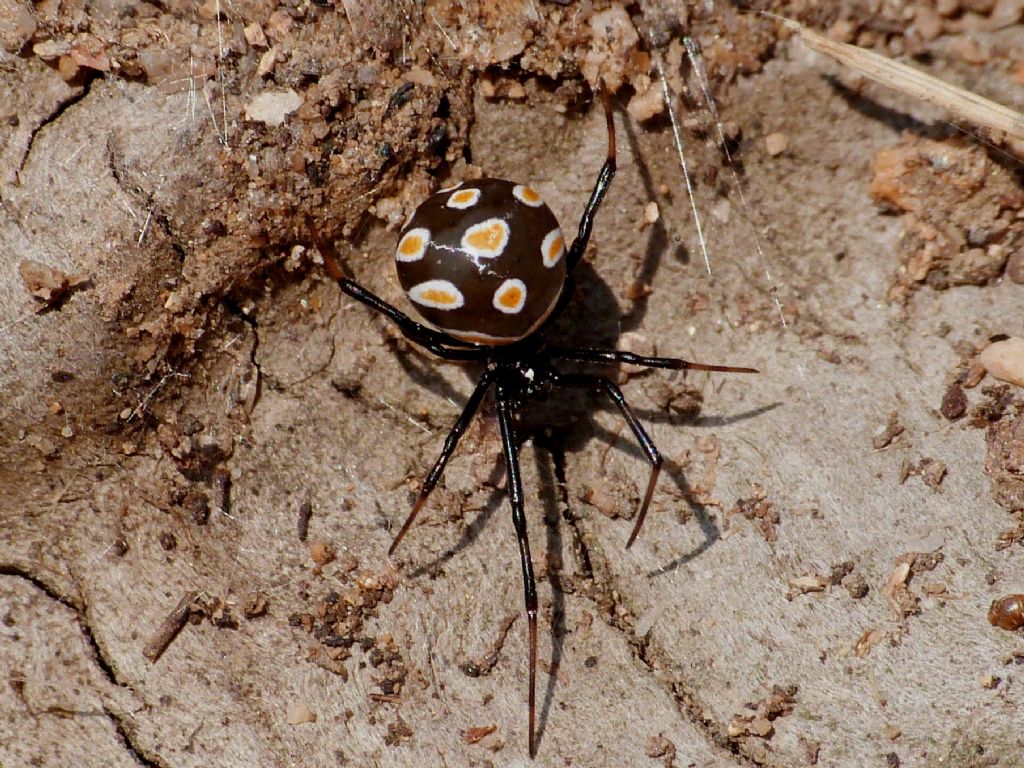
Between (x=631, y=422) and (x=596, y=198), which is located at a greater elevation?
(x=596, y=198)

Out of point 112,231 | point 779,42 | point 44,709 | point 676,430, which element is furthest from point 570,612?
point 779,42

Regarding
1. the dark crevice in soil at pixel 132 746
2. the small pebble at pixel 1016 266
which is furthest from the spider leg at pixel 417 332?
the small pebble at pixel 1016 266

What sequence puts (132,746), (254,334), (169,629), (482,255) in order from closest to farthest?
(132,746) → (169,629) → (482,255) → (254,334)

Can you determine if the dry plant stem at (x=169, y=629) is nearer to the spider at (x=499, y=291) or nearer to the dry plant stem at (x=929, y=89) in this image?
the spider at (x=499, y=291)

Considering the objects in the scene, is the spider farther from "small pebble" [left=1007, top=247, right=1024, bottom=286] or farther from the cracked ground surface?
"small pebble" [left=1007, top=247, right=1024, bottom=286]

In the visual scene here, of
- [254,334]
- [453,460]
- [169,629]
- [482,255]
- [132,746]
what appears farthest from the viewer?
[453,460]

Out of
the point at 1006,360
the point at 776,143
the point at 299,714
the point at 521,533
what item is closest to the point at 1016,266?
the point at 1006,360

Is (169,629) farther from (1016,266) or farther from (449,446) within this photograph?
(1016,266)
